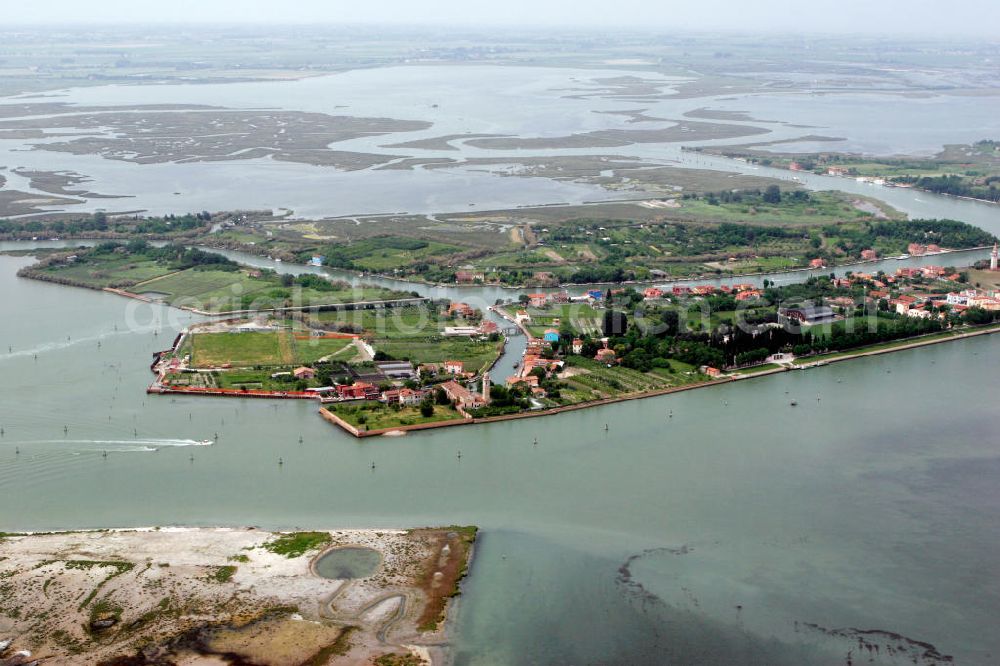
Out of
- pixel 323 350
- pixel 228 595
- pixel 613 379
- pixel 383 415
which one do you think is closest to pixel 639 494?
pixel 383 415

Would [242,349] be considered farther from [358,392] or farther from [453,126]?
[453,126]

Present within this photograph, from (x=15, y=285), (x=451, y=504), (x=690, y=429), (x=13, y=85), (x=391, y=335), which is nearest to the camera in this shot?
(x=451, y=504)

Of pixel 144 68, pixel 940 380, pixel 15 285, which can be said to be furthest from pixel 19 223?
pixel 144 68

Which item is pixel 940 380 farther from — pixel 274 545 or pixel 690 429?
pixel 274 545

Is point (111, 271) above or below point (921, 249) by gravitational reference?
above

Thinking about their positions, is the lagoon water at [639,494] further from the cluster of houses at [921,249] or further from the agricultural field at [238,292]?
the cluster of houses at [921,249]
